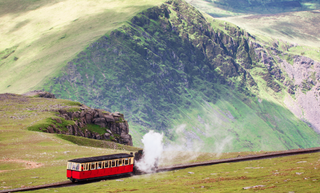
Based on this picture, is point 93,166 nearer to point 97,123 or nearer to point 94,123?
point 94,123

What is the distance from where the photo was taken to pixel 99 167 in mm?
64562

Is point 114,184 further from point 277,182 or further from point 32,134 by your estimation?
point 32,134

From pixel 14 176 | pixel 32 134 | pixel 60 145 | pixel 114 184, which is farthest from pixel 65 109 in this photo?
pixel 114 184

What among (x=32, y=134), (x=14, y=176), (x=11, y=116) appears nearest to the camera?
(x=14, y=176)

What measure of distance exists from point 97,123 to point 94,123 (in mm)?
1473

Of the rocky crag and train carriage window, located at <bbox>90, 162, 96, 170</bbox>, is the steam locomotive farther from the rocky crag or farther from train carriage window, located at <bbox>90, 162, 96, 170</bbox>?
the rocky crag

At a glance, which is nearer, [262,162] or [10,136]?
[262,162]

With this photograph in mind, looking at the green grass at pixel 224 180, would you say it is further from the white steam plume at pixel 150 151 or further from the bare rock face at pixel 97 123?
the bare rock face at pixel 97 123

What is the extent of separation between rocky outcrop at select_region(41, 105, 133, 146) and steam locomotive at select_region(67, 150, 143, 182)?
7134 centimetres

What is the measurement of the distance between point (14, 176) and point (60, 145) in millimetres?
36040

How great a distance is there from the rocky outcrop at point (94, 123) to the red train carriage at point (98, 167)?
71.5m

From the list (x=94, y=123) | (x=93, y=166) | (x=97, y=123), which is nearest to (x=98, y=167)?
(x=93, y=166)

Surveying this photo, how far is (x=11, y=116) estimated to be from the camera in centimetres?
14525

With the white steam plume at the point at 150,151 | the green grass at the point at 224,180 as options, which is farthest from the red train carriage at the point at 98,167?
the white steam plume at the point at 150,151
